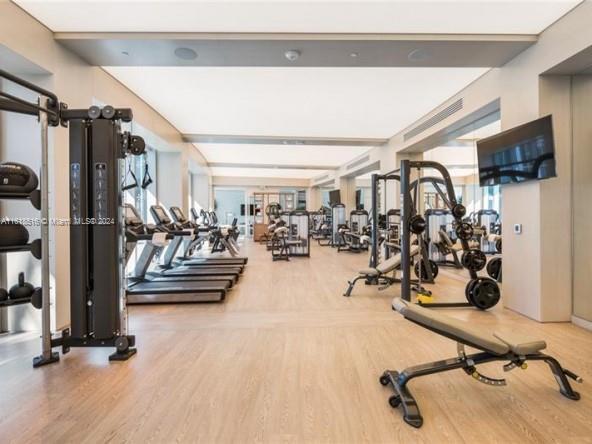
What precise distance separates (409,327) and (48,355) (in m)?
3.43

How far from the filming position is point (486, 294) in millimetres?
3971

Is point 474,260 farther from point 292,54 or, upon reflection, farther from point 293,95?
point 293,95

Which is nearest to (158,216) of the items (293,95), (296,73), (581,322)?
(293,95)

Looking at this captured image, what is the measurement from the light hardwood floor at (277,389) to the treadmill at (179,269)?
1.89 meters

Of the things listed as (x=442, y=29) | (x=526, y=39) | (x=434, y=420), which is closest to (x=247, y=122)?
(x=442, y=29)

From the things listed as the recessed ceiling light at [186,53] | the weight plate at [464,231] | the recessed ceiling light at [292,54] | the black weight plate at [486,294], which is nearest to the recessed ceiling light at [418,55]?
the recessed ceiling light at [292,54]

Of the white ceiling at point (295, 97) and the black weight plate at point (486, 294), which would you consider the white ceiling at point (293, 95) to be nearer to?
the white ceiling at point (295, 97)

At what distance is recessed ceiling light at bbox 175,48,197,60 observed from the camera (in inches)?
134

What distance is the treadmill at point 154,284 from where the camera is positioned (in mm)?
3814

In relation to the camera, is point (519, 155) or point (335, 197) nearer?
point (519, 155)

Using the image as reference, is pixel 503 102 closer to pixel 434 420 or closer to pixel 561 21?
pixel 561 21

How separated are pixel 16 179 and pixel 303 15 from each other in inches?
115

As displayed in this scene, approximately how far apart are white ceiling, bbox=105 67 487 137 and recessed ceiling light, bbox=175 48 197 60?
679 mm

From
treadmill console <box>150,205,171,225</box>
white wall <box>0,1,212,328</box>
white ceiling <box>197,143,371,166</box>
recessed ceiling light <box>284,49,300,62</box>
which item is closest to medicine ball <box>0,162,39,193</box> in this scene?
white wall <box>0,1,212,328</box>
